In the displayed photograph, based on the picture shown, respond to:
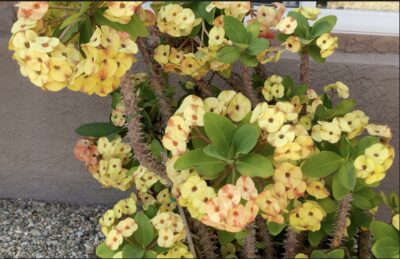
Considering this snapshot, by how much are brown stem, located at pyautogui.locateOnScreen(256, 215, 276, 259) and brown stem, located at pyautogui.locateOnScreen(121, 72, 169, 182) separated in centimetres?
32

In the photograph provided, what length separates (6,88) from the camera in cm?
238

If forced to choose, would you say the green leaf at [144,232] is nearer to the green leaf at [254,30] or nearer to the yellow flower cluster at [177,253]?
the yellow flower cluster at [177,253]

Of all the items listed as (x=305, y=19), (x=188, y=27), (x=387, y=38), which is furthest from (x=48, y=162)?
(x=387, y=38)

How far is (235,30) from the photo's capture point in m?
1.65

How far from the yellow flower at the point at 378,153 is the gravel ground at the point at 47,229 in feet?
3.50

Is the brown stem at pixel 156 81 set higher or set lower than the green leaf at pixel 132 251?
higher

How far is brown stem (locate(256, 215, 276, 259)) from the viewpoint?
1893 mm

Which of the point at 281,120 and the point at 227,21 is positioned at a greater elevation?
the point at 227,21

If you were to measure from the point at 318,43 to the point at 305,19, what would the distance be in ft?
0.36

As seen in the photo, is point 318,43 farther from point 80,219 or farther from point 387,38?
point 80,219

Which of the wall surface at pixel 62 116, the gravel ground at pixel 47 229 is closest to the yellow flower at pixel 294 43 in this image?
the wall surface at pixel 62 116

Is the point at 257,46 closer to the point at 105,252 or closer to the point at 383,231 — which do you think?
the point at 383,231

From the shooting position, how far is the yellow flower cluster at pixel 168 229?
1.65 meters

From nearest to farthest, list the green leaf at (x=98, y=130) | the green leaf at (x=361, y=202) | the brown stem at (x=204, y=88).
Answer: the green leaf at (x=361, y=202)
the brown stem at (x=204, y=88)
the green leaf at (x=98, y=130)
